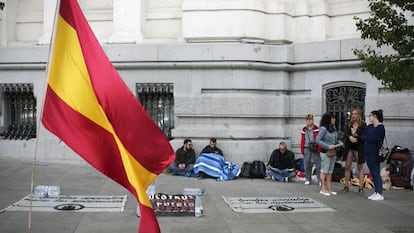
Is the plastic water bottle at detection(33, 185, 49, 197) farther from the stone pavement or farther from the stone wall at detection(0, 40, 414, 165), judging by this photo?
the stone wall at detection(0, 40, 414, 165)

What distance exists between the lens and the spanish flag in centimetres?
483

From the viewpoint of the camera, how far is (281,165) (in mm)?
11750

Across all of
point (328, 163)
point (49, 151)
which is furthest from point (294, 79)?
point (49, 151)

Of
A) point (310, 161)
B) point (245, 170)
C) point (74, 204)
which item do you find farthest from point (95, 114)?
point (245, 170)

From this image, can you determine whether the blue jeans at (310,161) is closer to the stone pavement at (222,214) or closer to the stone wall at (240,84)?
the stone pavement at (222,214)

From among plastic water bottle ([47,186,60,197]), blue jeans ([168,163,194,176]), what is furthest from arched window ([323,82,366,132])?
plastic water bottle ([47,186,60,197])

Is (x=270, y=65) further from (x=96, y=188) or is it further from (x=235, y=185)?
(x=96, y=188)

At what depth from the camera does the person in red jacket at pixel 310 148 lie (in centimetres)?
1083

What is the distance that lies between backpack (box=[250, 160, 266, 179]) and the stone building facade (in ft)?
2.03

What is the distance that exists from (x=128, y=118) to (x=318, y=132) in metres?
6.32

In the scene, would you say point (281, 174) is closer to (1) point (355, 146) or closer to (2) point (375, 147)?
(1) point (355, 146)

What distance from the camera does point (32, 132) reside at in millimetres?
14484

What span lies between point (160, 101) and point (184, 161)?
7.92ft

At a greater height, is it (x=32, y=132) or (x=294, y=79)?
(x=294, y=79)
